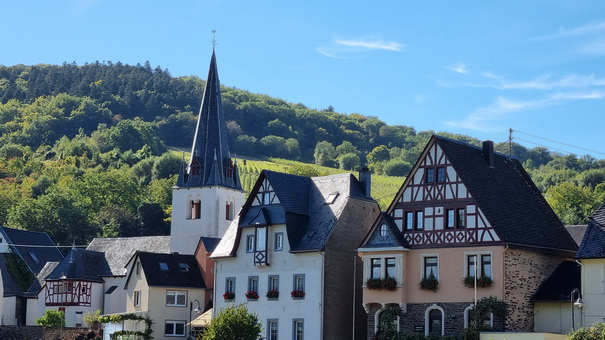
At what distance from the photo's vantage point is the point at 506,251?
5491 centimetres

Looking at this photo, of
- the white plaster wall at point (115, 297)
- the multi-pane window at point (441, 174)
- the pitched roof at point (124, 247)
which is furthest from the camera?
the pitched roof at point (124, 247)

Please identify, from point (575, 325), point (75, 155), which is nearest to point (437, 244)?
point (575, 325)

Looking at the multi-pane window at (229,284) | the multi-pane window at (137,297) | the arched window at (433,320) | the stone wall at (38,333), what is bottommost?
the stone wall at (38,333)

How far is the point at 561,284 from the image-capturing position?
55938 millimetres

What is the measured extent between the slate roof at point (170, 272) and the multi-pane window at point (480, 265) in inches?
1077

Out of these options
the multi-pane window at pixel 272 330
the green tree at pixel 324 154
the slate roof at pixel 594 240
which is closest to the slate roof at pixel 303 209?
the multi-pane window at pixel 272 330

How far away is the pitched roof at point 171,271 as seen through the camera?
2997 inches

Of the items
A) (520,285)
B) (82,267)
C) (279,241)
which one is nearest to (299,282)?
(279,241)

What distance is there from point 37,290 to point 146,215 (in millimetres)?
40196

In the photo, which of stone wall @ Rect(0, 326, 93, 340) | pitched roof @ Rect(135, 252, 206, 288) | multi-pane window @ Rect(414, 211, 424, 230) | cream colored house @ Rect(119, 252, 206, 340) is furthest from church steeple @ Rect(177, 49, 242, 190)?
multi-pane window @ Rect(414, 211, 424, 230)

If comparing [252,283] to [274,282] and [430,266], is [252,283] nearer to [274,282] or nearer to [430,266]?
[274,282]

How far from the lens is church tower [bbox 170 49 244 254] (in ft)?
314

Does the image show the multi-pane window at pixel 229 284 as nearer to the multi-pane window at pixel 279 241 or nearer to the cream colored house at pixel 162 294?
the multi-pane window at pixel 279 241

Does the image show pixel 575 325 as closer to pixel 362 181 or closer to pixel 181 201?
pixel 362 181
